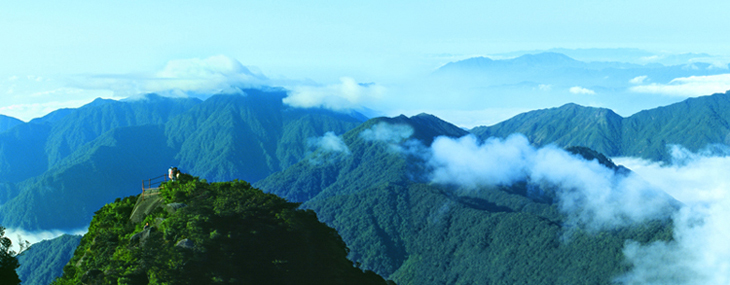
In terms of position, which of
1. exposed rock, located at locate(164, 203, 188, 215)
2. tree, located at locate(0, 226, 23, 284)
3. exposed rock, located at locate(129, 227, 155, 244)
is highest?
exposed rock, located at locate(164, 203, 188, 215)

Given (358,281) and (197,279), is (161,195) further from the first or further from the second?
(358,281)

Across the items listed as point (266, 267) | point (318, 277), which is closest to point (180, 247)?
point (266, 267)

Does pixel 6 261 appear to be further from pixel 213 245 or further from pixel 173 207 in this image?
pixel 213 245

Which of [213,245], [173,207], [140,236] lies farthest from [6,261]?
[213,245]

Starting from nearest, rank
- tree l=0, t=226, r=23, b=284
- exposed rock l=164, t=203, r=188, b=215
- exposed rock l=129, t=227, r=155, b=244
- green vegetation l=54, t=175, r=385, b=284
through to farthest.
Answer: green vegetation l=54, t=175, r=385, b=284 → exposed rock l=129, t=227, r=155, b=244 → tree l=0, t=226, r=23, b=284 → exposed rock l=164, t=203, r=188, b=215

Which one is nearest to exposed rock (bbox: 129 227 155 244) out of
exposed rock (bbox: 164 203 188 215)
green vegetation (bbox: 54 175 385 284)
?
green vegetation (bbox: 54 175 385 284)

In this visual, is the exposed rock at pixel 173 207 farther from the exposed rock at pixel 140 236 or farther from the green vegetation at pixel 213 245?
the exposed rock at pixel 140 236

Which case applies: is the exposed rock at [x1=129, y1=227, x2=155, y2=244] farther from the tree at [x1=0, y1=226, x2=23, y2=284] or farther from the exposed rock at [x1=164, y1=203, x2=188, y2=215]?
the tree at [x1=0, y1=226, x2=23, y2=284]

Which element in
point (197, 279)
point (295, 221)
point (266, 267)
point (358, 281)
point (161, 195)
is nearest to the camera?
point (197, 279)
